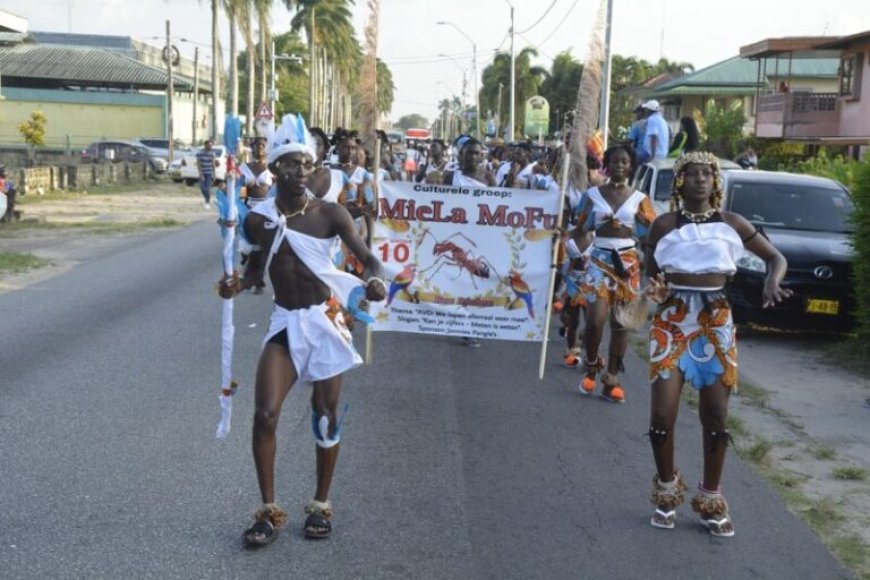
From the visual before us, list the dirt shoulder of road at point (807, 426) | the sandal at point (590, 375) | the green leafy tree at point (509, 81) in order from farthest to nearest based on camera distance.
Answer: the green leafy tree at point (509, 81) < the sandal at point (590, 375) < the dirt shoulder of road at point (807, 426)

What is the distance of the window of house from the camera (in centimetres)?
3356

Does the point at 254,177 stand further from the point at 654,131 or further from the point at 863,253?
the point at 863,253

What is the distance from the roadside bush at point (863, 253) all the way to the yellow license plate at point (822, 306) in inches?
22.3

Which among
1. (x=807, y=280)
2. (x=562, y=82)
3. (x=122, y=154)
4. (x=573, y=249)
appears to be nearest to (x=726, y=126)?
(x=122, y=154)

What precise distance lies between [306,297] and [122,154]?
47716 mm

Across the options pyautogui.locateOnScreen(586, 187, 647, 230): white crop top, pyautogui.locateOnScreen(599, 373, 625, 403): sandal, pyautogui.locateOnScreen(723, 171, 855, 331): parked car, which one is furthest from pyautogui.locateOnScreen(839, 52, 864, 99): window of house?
pyautogui.locateOnScreen(599, 373, 625, 403): sandal

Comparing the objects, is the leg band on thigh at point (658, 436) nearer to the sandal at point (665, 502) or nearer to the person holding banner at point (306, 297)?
the sandal at point (665, 502)

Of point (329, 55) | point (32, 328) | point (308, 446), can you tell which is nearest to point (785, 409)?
point (308, 446)

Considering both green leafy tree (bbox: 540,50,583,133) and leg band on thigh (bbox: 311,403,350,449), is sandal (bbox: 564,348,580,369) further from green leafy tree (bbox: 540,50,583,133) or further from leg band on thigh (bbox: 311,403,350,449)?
green leafy tree (bbox: 540,50,583,133)

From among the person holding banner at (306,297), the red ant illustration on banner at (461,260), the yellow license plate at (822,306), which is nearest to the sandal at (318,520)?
the person holding banner at (306,297)

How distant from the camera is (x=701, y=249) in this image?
600cm

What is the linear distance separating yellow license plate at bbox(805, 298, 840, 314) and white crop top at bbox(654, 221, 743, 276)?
257 inches

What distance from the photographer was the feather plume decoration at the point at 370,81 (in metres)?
8.20

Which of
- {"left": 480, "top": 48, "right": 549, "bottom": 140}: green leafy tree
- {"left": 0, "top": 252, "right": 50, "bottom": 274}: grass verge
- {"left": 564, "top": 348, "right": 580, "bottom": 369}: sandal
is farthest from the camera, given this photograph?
{"left": 480, "top": 48, "right": 549, "bottom": 140}: green leafy tree
